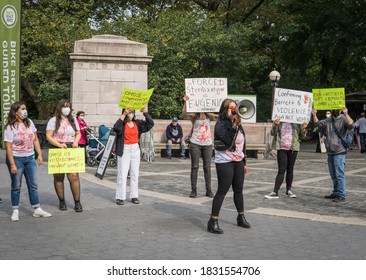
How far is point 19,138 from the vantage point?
7.37 meters

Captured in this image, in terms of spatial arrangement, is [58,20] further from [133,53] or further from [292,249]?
[292,249]

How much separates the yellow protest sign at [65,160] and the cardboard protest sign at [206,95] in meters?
2.46

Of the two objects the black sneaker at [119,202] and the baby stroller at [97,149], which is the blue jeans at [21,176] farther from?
the baby stroller at [97,149]

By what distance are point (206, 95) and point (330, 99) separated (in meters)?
2.32

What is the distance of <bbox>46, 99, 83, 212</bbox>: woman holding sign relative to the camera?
7914 mm

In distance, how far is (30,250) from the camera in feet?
18.5

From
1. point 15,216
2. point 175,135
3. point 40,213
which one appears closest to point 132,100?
point 40,213

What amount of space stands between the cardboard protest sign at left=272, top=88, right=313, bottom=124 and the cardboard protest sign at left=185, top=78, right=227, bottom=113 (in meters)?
1.01

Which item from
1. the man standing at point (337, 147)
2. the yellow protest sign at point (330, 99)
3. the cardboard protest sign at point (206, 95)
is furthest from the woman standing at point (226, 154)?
the yellow protest sign at point (330, 99)

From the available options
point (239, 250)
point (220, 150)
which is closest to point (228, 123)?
point (220, 150)

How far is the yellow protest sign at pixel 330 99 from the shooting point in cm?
952

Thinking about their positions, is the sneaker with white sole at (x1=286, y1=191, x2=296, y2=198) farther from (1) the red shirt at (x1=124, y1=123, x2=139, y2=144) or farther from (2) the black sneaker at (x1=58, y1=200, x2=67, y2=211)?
(2) the black sneaker at (x1=58, y1=200, x2=67, y2=211)

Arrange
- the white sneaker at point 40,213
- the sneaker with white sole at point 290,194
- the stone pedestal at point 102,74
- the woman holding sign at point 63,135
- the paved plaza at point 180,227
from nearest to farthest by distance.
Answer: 1. the paved plaza at point 180,227
2. the white sneaker at point 40,213
3. the woman holding sign at point 63,135
4. the sneaker with white sole at point 290,194
5. the stone pedestal at point 102,74

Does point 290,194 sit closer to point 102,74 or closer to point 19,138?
point 19,138
